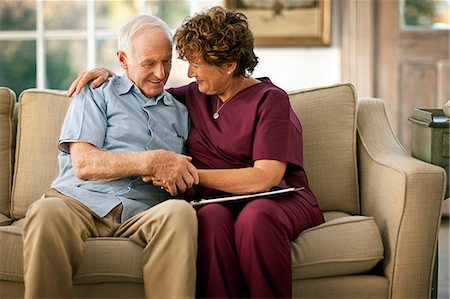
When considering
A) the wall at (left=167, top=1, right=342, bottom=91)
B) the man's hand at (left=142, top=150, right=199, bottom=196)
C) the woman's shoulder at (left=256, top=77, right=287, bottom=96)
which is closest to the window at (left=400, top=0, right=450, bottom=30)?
the wall at (left=167, top=1, right=342, bottom=91)

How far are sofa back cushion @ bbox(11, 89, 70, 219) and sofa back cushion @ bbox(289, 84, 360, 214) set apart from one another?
36.4 inches

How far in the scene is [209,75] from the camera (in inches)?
104

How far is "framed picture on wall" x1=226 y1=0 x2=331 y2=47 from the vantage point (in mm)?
4562

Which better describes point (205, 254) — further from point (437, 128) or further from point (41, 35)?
point (41, 35)

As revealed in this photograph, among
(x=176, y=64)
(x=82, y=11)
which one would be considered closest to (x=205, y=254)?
(x=176, y=64)

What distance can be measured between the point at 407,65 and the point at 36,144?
2.58 metres

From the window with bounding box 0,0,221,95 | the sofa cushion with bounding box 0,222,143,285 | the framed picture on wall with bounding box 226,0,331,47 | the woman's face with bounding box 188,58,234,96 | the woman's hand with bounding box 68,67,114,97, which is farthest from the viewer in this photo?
the window with bounding box 0,0,221,95

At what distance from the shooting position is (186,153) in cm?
280

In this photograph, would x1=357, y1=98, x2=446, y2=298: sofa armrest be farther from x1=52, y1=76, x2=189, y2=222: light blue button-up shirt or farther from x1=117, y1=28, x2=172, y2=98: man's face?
x1=117, y1=28, x2=172, y2=98: man's face

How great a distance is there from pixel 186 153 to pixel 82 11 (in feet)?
7.15

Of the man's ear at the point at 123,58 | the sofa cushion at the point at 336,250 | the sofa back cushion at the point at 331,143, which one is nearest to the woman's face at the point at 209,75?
the man's ear at the point at 123,58

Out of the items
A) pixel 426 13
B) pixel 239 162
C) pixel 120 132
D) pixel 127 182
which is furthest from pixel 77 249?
pixel 426 13

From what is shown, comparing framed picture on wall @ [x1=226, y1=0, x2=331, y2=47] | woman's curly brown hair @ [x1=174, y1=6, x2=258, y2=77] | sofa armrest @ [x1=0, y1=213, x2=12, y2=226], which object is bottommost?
sofa armrest @ [x1=0, y1=213, x2=12, y2=226]

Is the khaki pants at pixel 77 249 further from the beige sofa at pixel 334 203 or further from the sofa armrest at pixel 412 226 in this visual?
the sofa armrest at pixel 412 226
